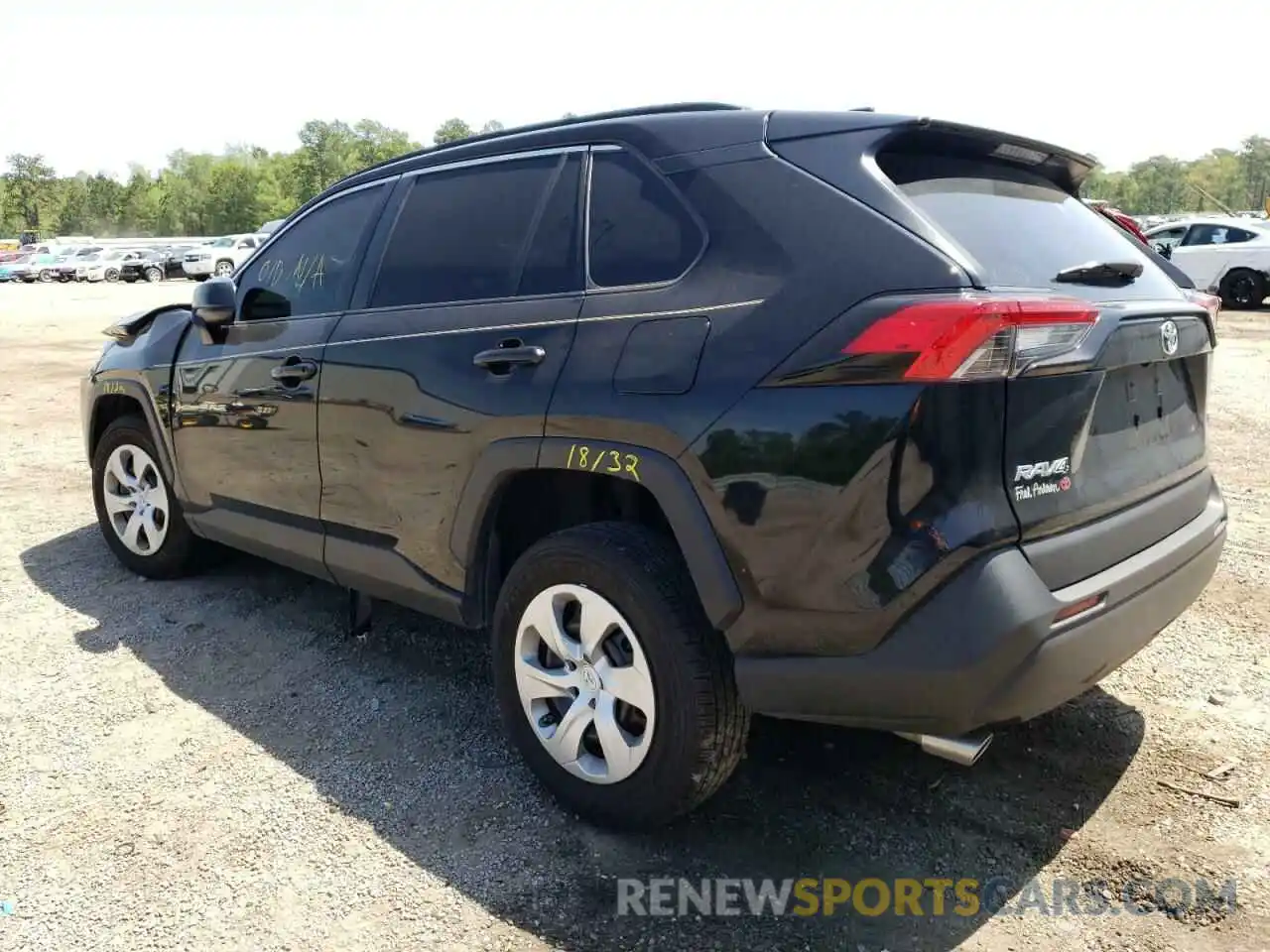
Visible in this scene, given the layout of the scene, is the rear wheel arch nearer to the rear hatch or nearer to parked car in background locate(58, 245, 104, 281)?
the rear hatch

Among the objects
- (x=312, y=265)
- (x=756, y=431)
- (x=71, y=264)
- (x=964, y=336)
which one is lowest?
(x=756, y=431)

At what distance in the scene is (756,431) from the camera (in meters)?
2.30

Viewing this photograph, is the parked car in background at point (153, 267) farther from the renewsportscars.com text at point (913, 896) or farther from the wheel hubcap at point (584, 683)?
the renewsportscars.com text at point (913, 896)

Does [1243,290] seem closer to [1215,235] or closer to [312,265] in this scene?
[1215,235]

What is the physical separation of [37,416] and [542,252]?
8231mm

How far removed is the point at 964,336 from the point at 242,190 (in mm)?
119652

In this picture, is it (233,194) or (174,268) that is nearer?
(174,268)

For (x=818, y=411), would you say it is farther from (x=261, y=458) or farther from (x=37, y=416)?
(x=37, y=416)

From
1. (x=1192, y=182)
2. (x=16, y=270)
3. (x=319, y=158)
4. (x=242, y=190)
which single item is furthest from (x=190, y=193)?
(x=1192, y=182)

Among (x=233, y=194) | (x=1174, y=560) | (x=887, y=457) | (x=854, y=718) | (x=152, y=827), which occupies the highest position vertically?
(x=233, y=194)

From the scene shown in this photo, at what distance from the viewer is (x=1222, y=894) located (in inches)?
98.1

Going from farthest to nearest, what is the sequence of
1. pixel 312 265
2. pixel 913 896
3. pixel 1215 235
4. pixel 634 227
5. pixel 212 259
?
pixel 212 259
pixel 1215 235
pixel 312 265
pixel 634 227
pixel 913 896

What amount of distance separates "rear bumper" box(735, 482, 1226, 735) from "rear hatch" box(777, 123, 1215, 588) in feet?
0.31

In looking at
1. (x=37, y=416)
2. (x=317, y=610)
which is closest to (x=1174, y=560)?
(x=317, y=610)
